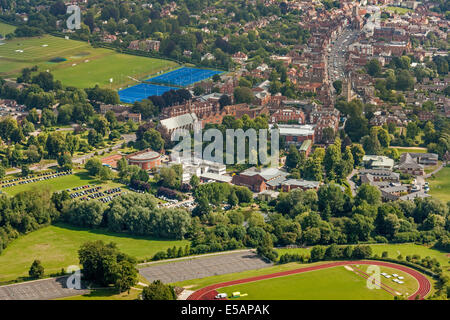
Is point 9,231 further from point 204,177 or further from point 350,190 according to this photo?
point 350,190

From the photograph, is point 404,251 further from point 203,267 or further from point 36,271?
point 36,271

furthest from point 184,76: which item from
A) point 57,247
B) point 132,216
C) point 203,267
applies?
point 203,267

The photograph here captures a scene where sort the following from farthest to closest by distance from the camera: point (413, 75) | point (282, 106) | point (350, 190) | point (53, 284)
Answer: point (413, 75), point (282, 106), point (350, 190), point (53, 284)

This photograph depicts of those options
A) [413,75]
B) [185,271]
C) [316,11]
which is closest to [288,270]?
[185,271]

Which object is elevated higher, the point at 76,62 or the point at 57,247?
the point at 76,62

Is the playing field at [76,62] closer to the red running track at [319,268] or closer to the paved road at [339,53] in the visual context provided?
the paved road at [339,53]

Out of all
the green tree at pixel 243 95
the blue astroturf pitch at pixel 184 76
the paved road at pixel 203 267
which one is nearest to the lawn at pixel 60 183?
the paved road at pixel 203 267

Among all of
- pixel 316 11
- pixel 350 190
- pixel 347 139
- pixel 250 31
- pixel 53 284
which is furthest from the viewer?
pixel 316 11
